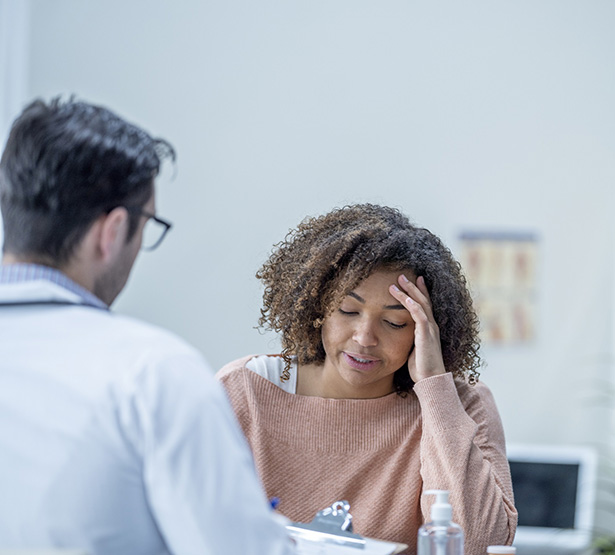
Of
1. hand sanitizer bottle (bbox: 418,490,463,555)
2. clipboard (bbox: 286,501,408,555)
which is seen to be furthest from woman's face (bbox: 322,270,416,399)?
hand sanitizer bottle (bbox: 418,490,463,555)

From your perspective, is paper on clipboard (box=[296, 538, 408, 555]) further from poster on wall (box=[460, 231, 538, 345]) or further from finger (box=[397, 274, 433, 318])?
poster on wall (box=[460, 231, 538, 345])

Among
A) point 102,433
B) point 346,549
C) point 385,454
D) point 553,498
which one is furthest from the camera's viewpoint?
point 553,498

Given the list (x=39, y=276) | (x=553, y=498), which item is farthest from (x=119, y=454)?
(x=553, y=498)

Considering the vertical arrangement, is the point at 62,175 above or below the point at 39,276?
above

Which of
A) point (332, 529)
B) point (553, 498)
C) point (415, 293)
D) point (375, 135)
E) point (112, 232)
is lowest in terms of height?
point (553, 498)

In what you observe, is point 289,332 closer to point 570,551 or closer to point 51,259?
point 51,259

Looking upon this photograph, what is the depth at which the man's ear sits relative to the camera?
0.89m

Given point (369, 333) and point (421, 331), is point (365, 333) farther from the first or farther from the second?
point (421, 331)

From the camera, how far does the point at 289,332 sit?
1.78 metres

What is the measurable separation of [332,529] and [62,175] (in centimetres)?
70

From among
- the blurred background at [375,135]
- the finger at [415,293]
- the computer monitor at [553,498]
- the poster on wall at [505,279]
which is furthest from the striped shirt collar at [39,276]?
the poster on wall at [505,279]

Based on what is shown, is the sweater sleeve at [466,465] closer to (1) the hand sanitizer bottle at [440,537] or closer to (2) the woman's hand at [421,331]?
(2) the woman's hand at [421,331]

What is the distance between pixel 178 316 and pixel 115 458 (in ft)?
7.21

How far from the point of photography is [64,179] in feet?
2.83
